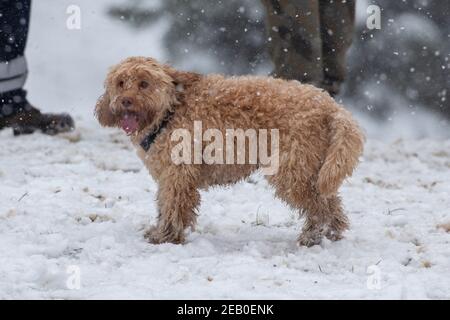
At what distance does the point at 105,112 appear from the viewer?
5.07 meters

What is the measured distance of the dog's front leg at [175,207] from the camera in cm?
496

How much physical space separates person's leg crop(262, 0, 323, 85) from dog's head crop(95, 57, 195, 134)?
283 cm

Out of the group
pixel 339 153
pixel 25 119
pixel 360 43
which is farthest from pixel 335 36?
pixel 339 153

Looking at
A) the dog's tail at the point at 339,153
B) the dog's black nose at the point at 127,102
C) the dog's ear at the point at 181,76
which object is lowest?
the dog's tail at the point at 339,153

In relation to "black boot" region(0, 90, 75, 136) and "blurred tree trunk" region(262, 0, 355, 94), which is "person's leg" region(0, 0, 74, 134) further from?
"blurred tree trunk" region(262, 0, 355, 94)

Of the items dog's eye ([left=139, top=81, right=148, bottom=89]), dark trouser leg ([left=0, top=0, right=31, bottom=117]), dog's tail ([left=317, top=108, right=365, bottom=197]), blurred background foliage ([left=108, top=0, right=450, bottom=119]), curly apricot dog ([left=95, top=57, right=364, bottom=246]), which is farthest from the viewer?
blurred background foliage ([left=108, top=0, right=450, bottom=119])

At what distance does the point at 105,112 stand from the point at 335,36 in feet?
12.1

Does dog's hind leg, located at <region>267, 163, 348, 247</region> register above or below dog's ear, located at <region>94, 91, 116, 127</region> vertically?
below

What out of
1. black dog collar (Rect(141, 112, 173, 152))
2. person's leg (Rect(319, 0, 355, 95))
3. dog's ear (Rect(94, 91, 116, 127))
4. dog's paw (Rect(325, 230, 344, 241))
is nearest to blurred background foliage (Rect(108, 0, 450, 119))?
person's leg (Rect(319, 0, 355, 95))

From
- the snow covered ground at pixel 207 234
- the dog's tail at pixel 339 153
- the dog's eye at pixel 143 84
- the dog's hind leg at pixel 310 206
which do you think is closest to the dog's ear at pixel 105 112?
the dog's eye at pixel 143 84

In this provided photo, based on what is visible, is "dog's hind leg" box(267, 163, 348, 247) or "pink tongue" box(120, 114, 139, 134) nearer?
"dog's hind leg" box(267, 163, 348, 247)

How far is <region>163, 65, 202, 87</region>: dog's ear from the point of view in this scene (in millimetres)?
5039

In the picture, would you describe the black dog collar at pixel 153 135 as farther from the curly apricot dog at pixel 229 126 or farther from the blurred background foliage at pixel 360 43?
the blurred background foliage at pixel 360 43

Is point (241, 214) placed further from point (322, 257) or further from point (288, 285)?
point (288, 285)
